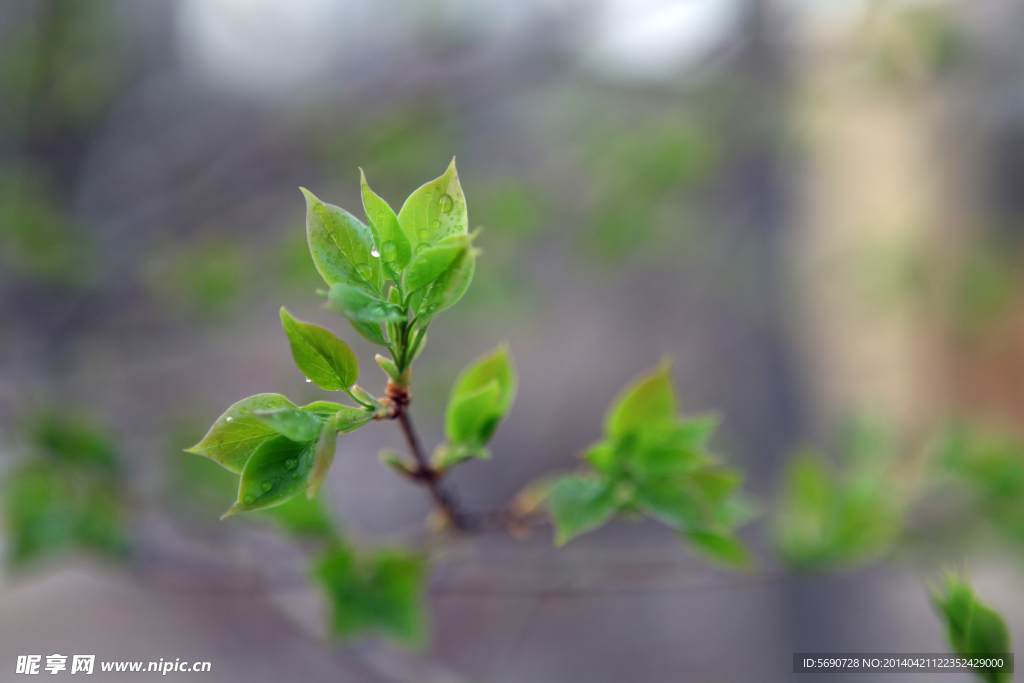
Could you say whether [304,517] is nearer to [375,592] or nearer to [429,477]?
[375,592]

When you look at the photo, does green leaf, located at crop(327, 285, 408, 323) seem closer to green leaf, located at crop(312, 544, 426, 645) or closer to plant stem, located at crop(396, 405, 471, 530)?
plant stem, located at crop(396, 405, 471, 530)

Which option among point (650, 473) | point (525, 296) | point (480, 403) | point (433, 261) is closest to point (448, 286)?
point (433, 261)

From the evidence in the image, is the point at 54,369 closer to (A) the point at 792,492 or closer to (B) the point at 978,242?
(A) the point at 792,492

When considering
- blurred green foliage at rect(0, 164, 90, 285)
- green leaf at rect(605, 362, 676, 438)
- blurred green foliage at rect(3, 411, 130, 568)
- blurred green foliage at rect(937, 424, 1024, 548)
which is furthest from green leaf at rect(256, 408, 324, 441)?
blurred green foliage at rect(0, 164, 90, 285)

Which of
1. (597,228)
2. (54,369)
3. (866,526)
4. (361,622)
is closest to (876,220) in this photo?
(597,228)

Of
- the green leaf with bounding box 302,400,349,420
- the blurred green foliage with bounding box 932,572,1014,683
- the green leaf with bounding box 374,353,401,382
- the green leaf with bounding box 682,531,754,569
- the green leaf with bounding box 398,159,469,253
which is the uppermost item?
the green leaf with bounding box 398,159,469,253
